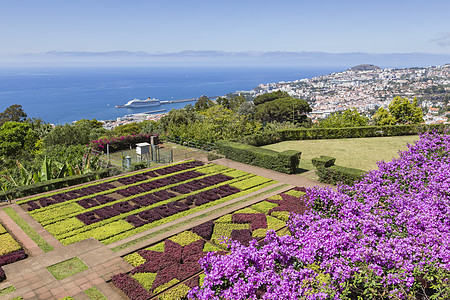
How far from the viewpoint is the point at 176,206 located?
53.6 feet

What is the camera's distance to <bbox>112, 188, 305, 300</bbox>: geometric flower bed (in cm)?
982

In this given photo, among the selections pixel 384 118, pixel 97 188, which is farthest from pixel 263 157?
pixel 384 118

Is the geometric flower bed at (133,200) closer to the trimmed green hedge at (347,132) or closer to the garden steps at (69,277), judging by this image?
the garden steps at (69,277)

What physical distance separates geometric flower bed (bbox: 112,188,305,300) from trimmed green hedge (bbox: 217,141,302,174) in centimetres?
515

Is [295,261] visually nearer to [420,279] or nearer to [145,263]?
[420,279]

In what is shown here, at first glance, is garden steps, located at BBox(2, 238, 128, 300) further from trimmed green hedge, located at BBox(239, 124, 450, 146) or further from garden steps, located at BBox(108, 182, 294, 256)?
trimmed green hedge, located at BBox(239, 124, 450, 146)

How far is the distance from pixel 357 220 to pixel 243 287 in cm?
372

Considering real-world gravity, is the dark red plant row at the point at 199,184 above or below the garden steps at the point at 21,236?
above

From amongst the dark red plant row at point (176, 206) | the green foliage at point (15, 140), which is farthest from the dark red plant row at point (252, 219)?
the green foliage at point (15, 140)

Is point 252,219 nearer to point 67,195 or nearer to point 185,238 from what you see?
point 185,238

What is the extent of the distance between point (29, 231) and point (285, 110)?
50269mm

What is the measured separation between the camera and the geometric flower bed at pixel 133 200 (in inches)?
555

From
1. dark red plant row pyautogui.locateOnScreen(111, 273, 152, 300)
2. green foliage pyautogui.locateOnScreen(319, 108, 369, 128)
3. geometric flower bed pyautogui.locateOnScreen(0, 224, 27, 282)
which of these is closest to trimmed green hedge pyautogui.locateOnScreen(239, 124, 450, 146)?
green foliage pyautogui.locateOnScreen(319, 108, 369, 128)

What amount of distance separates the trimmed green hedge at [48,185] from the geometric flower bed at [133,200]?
96cm
